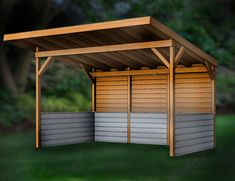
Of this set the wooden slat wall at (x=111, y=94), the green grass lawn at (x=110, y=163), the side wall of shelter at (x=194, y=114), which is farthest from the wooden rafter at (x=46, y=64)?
the side wall of shelter at (x=194, y=114)

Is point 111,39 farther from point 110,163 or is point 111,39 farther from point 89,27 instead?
point 110,163

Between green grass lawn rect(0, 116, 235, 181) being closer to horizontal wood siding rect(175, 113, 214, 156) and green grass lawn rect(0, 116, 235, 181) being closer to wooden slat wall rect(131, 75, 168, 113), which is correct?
horizontal wood siding rect(175, 113, 214, 156)

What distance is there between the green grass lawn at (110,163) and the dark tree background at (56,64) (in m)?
4.52

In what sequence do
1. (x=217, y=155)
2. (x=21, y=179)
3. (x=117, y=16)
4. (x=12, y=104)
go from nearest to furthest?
(x=21, y=179)
(x=217, y=155)
(x=12, y=104)
(x=117, y=16)

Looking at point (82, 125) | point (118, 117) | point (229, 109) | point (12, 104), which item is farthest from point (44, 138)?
point (229, 109)

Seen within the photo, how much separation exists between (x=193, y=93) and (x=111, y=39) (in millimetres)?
3408

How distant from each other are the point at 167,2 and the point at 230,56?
8.61 m

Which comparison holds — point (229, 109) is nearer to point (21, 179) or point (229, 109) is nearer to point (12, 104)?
point (12, 104)

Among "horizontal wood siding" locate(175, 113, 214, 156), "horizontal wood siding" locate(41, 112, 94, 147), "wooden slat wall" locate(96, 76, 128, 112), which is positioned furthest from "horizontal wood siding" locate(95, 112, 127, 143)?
"horizontal wood siding" locate(175, 113, 214, 156)

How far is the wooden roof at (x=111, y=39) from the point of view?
621 centimetres

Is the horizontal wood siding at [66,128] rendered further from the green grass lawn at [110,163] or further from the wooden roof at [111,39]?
the wooden roof at [111,39]

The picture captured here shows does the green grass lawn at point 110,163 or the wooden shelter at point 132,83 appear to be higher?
the wooden shelter at point 132,83

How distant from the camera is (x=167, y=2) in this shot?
627 inches

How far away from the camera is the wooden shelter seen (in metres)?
6.80
